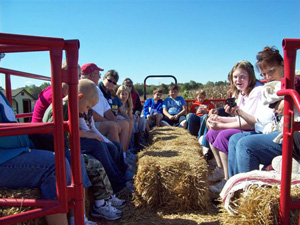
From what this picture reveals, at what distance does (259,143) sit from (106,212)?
1528mm

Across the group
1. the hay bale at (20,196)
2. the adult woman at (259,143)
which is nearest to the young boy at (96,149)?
the hay bale at (20,196)

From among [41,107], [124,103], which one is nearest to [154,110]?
[124,103]

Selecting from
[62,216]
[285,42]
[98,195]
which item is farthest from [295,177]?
[98,195]

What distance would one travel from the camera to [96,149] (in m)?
2.73

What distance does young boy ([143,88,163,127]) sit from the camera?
6.85 meters

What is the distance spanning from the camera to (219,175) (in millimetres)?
3508

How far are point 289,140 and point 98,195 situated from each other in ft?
5.83

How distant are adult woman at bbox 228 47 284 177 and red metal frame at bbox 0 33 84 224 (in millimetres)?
1447

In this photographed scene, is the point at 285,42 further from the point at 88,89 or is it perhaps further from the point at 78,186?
the point at 88,89

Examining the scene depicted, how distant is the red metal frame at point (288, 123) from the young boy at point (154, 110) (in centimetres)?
539

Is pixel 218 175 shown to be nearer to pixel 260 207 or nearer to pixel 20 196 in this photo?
pixel 260 207

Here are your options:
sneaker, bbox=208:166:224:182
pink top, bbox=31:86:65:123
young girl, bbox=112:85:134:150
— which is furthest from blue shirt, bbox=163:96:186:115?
pink top, bbox=31:86:65:123

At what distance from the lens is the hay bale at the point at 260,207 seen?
1.50m

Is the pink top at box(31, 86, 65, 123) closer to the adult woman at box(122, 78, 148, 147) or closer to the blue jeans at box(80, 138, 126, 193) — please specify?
the blue jeans at box(80, 138, 126, 193)
